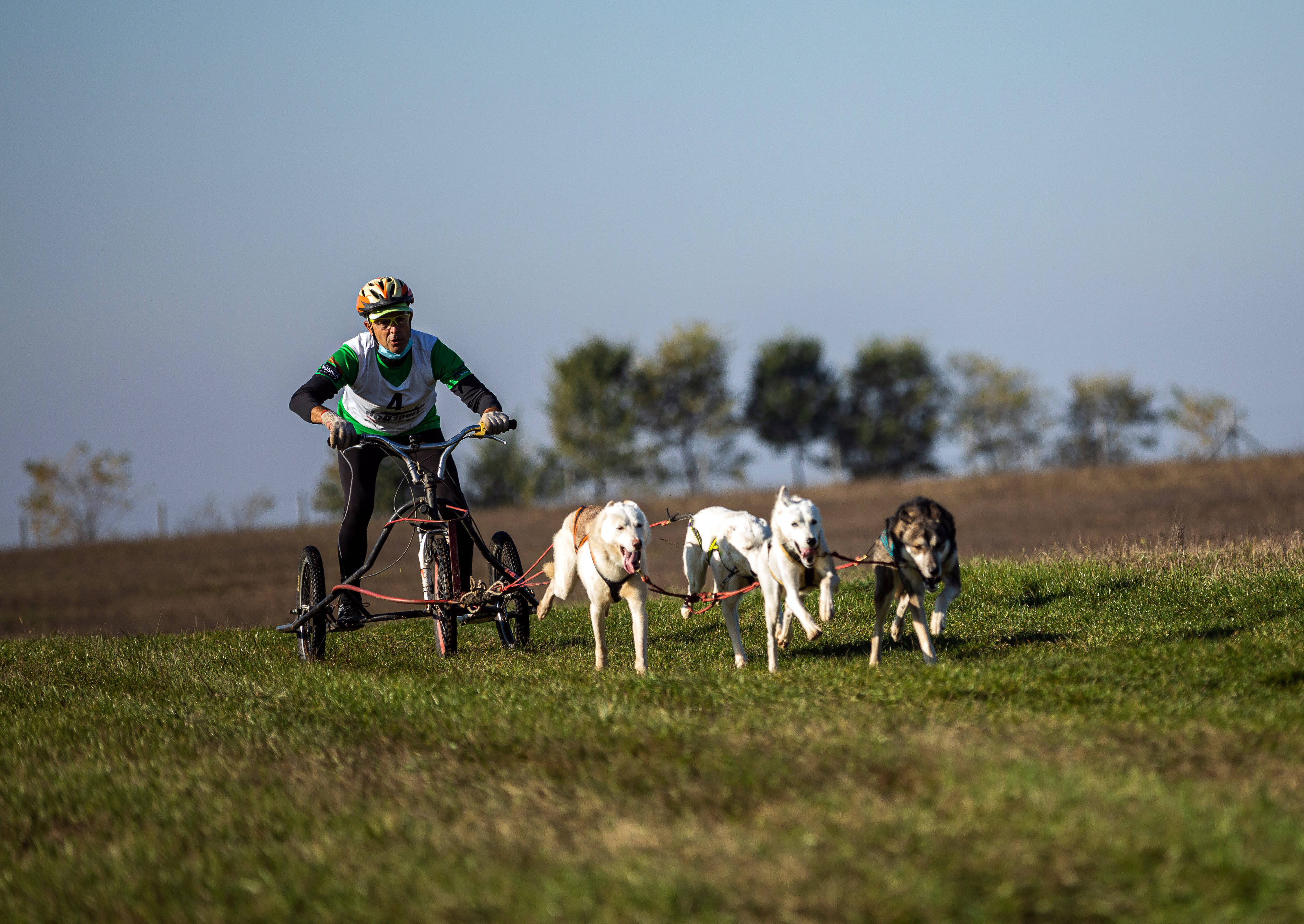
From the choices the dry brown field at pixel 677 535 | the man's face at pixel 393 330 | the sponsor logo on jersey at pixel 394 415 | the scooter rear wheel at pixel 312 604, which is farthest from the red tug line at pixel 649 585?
the dry brown field at pixel 677 535

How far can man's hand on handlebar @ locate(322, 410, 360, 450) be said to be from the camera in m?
8.09

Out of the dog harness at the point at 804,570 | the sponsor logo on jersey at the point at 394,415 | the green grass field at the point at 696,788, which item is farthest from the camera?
the sponsor logo on jersey at the point at 394,415

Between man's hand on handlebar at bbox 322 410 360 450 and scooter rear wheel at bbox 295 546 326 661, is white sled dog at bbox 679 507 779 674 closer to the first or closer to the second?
man's hand on handlebar at bbox 322 410 360 450

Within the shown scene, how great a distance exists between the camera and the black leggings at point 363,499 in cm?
886

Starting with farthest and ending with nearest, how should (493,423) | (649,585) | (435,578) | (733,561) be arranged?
(435,578), (493,423), (649,585), (733,561)

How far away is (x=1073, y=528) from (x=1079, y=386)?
66.8 metres

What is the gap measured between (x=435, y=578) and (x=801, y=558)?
127 inches

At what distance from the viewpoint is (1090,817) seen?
373cm

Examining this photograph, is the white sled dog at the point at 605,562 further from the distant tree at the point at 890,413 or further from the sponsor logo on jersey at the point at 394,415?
the distant tree at the point at 890,413

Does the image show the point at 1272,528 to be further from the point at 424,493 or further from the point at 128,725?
the point at 128,725

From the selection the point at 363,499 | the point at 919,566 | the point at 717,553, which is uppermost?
the point at 363,499

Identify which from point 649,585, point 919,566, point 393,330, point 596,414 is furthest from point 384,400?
point 596,414

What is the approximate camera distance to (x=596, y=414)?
75125 mm

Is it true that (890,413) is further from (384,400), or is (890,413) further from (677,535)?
(384,400)
